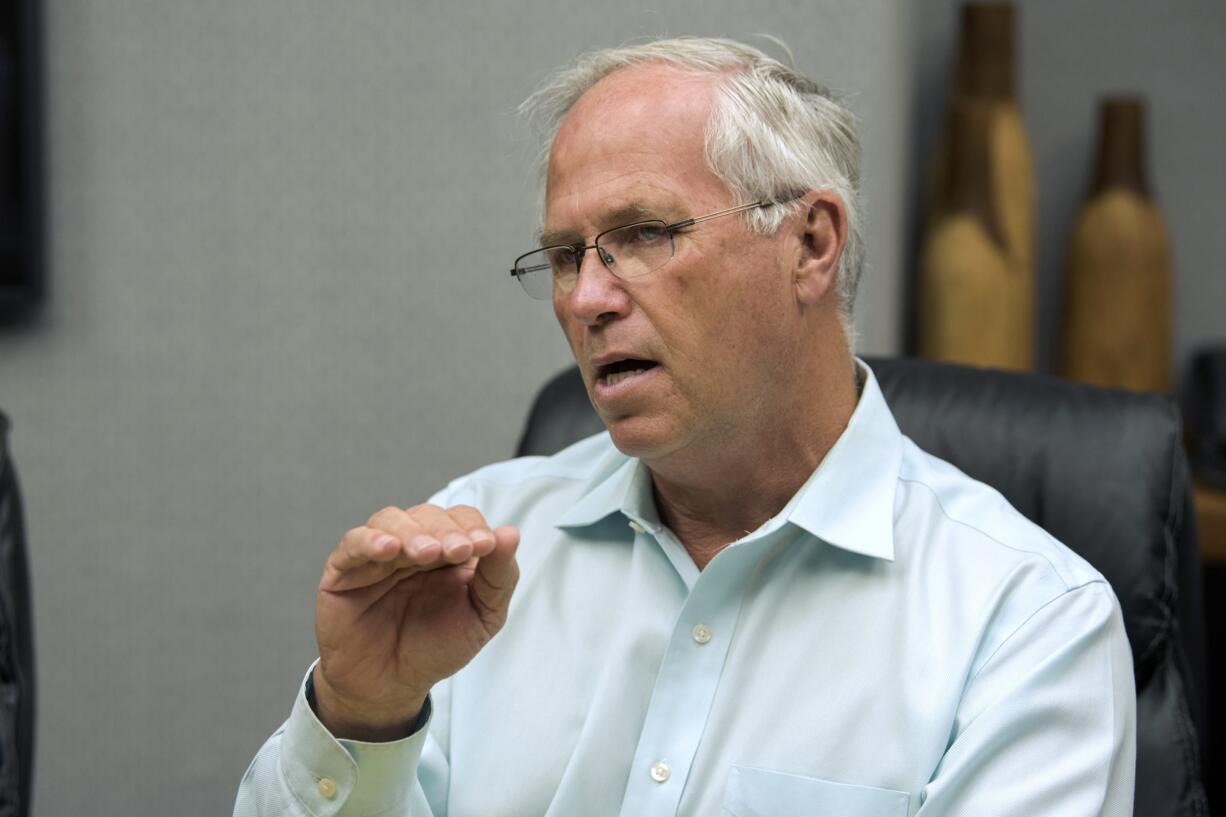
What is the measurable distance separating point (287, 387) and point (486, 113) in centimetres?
56

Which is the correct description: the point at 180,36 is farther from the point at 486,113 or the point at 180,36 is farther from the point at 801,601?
the point at 801,601

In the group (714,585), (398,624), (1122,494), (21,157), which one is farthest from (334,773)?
(21,157)

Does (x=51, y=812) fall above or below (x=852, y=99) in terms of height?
below

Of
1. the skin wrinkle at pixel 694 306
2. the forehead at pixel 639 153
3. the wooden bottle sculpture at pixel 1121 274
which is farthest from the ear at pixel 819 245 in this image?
the wooden bottle sculpture at pixel 1121 274

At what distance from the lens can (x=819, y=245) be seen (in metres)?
1.22

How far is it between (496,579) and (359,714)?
6.4 inches

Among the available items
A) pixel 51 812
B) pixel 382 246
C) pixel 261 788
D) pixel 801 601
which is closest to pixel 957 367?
pixel 801 601

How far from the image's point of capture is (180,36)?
2.12 metres

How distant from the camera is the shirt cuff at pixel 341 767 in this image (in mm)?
1039

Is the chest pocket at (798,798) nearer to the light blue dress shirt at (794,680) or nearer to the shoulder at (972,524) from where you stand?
the light blue dress shirt at (794,680)

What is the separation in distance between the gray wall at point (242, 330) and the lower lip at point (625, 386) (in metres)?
0.95

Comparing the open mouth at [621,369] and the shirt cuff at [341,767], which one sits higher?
the open mouth at [621,369]

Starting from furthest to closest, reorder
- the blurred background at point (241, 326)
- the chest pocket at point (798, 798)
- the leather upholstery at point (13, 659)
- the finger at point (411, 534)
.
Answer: the blurred background at point (241, 326)
the leather upholstery at point (13, 659)
the chest pocket at point (798, 798)
the finger at point (411, 534)

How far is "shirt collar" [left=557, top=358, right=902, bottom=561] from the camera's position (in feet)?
3.69
